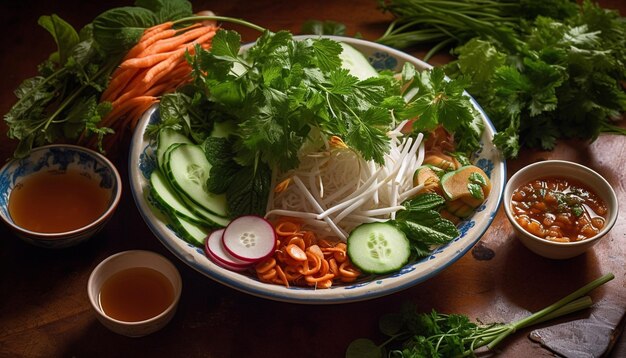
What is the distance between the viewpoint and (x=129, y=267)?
2430 mm

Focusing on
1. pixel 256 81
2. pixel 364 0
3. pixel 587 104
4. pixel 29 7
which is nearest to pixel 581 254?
pixel 587 104

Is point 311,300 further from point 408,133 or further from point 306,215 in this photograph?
point 408,133

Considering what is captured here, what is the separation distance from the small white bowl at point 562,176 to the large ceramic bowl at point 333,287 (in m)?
0.11

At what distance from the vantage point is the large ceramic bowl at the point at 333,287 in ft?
7.25

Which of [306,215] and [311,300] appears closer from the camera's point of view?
[311,300]

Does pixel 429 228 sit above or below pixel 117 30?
below

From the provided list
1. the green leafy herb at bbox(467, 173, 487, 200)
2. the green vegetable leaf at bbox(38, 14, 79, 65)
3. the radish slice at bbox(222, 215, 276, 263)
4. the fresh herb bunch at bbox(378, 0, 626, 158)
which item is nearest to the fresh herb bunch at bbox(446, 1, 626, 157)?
the fresh herb bunch at bbox(378, 0, 626, 158)

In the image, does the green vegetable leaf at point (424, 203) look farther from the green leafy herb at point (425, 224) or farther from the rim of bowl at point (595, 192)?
the rim of bowl at point (595, 192)

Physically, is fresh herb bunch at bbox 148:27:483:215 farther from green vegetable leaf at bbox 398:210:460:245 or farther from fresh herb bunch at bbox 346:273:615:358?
fresh herb bunch at bbox 346:273:615:358

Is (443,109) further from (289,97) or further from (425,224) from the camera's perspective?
(289,97)

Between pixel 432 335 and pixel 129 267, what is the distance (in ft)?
3.66

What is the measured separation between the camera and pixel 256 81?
7.99 feet

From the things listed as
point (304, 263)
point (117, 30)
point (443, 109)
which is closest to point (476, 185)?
point (443, 109)

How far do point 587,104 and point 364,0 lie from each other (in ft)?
4.77
